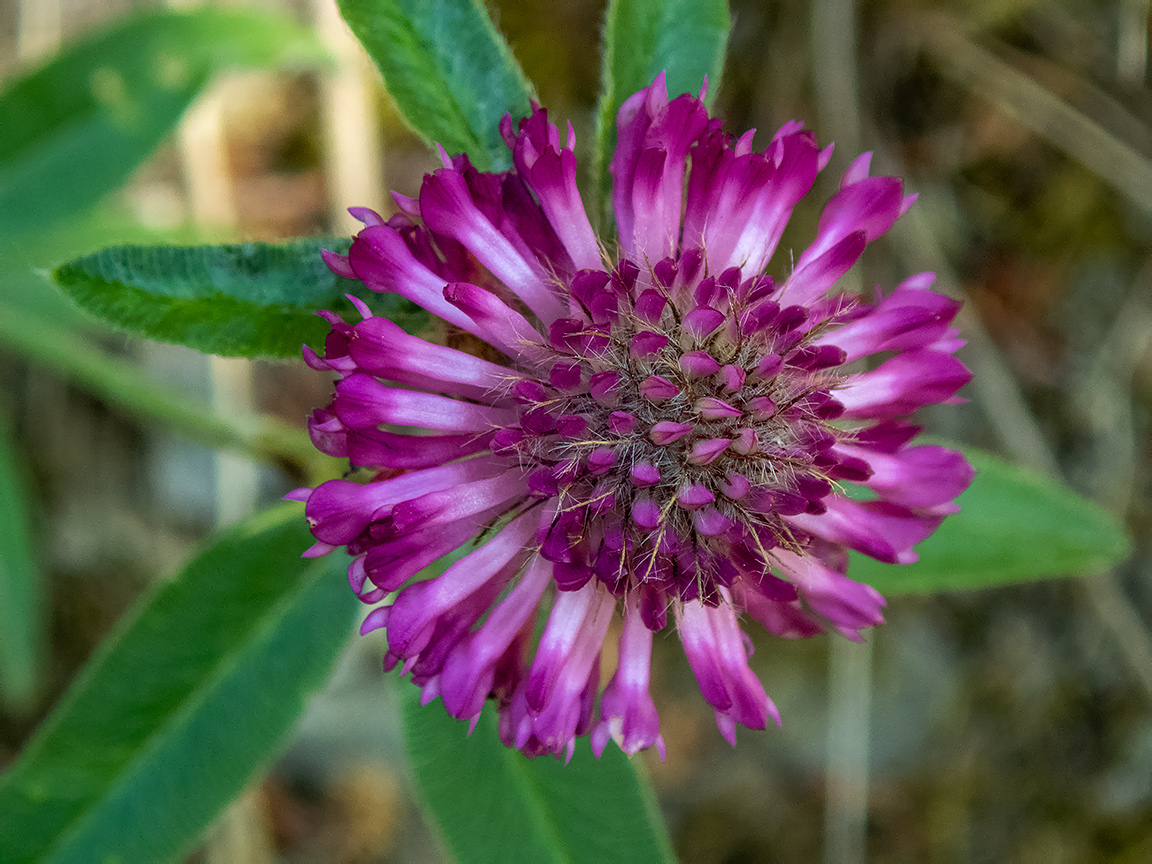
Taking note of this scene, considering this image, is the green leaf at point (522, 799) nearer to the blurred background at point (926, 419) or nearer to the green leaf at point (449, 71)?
the green leaf at point (449, 71)

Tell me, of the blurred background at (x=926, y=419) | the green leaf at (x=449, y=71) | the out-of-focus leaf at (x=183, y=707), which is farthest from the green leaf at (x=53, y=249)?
the green leaf at (x=449, y=71)

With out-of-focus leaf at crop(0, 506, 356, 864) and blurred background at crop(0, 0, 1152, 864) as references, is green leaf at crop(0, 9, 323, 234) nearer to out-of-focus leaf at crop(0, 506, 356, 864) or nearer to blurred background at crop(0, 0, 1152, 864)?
blurred background at crop(0, 0, 1152, 864)

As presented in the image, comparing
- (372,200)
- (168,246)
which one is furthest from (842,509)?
(372,200)

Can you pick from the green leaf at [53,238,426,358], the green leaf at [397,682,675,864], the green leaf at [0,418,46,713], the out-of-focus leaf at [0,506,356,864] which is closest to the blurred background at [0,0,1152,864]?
the green leaf at [0,418,46,713]

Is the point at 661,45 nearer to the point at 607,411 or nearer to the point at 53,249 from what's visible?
the point at 607,411

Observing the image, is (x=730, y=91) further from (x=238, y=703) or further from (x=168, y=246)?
(x=238, y=703)

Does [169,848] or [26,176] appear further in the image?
[26,176]

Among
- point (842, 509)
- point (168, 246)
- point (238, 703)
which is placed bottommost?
point (238, 703)
